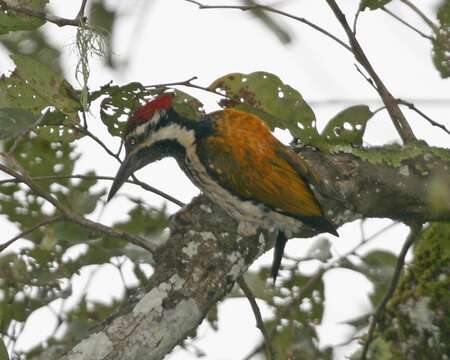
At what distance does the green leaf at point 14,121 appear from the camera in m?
3.38

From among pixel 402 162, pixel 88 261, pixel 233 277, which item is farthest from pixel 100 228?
pixel 402 162

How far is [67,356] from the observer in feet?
10.5

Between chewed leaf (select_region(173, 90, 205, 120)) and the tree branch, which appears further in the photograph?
chewed leaf (select_region(173, 90, 205, 120))

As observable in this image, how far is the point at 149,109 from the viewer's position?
437 centimetres

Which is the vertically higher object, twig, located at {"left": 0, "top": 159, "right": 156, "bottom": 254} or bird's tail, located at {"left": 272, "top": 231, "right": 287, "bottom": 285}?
bird's tail, located at {"left": 272, "top": 231, "right": 287, "bottom": 285}

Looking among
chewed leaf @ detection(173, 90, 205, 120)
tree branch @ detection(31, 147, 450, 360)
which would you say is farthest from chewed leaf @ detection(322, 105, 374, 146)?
chewed leaf @ detection(173, 90, 205, 120)

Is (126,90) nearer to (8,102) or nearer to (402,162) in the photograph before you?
(8,102)

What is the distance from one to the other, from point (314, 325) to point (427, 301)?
0.79 meters

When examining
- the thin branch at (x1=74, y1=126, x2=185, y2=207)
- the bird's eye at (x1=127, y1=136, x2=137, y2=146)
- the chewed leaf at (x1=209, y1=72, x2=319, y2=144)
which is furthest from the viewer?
the bird's eye at (x1=127, y1=136, x2=137, y2=146)

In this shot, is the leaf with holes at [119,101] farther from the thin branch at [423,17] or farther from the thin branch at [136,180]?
the thin branch at [423,17]

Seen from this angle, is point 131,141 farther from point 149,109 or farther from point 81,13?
point 81,13

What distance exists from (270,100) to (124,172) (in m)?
0.72

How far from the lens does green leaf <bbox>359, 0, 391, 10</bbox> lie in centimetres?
386

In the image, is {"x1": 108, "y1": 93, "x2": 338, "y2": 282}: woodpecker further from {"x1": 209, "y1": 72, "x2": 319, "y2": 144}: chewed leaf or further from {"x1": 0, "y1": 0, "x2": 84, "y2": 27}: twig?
{"x1": 0, "y1": 0, "x2": 84, "y2": 27}: twig
